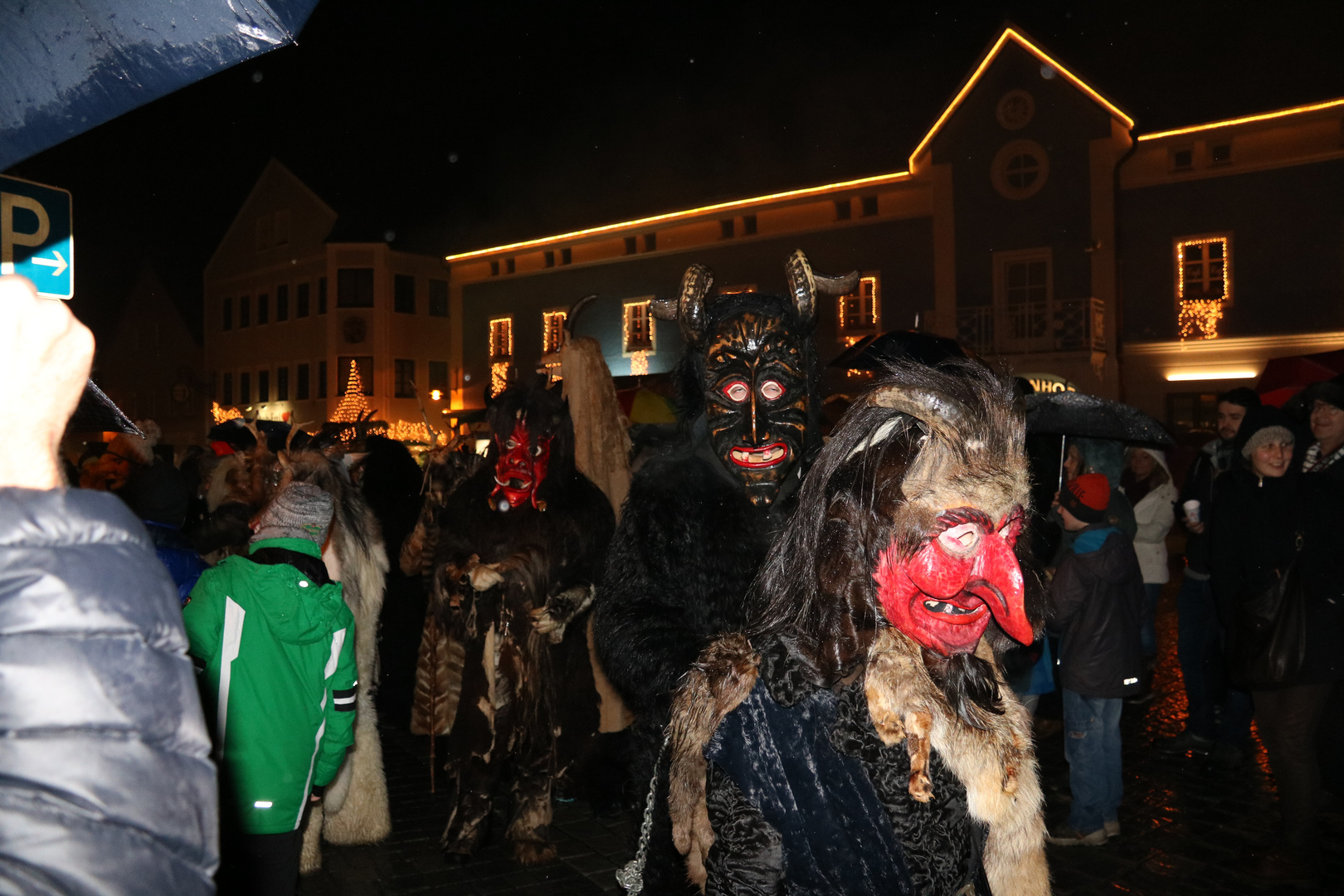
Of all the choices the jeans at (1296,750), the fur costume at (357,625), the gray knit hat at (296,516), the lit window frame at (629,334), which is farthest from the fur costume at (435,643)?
the lit window frame at (629,334)

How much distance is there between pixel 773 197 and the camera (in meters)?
24.4

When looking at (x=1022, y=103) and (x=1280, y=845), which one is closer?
(x=1280, y=845)

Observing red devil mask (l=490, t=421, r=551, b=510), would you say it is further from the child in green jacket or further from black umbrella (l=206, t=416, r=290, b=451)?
black umbrella (l=206, t=416, r=290, b=451)

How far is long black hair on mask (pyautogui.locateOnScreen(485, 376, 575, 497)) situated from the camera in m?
5.29

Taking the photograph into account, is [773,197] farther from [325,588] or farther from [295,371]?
[325,588]

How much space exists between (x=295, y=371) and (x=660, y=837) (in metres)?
34.5

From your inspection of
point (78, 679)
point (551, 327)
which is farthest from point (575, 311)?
point (551, 327)

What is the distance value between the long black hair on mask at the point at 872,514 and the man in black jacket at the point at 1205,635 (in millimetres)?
5381

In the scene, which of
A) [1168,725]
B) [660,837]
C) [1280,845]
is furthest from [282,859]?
[1168,725]

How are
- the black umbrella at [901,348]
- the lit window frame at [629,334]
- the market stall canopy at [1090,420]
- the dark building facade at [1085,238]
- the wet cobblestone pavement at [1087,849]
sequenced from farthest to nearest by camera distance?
1. the lit window frame at [629,334]
2. the dark building facade at [1085,238]
3. the black umbrella at [901,348]
4. the market stall canopy at [1090,420]
5. the wet cobblestone pavement at [1087,849]

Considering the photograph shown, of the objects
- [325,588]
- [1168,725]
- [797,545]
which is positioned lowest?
[1168,725]

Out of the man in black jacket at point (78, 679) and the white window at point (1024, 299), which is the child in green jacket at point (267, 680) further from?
the white window at point (1024, 299)

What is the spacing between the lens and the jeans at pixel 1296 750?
15.1ft

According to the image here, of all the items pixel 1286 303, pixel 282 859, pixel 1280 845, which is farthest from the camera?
pixel 1286 303
